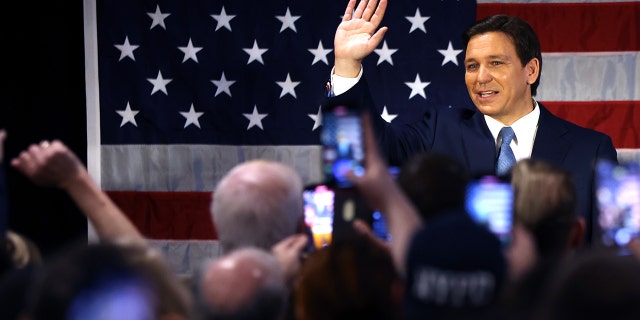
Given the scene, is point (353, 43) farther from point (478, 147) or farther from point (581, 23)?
point (581, 23)

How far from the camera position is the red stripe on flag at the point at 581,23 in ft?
13.8

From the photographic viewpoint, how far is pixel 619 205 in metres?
1.81

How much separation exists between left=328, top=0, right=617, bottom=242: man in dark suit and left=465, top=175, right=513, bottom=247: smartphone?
1.39 m

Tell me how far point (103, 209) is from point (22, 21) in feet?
8.12

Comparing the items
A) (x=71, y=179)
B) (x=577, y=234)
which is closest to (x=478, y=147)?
(x=577, y=234)

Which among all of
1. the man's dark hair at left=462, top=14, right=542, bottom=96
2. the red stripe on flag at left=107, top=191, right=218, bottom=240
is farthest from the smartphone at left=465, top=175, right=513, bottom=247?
the red stripe on flag at left=107, top=191, right=218, bottom=240

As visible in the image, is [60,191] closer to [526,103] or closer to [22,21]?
[22,21]

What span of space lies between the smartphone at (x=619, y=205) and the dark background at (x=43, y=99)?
2.86 metres

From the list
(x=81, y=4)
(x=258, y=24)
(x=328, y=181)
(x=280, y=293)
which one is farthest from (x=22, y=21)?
(x=280, y=293)

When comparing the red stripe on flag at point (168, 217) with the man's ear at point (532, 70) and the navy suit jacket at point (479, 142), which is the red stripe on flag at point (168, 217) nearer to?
the navy suit jacket at point (479, 142)

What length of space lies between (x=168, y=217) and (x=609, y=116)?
83.3 inches

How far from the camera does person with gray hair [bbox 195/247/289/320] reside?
1247 millimetres

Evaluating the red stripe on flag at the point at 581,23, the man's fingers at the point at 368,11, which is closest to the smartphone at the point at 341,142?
the man's fingers at the point at 368,11

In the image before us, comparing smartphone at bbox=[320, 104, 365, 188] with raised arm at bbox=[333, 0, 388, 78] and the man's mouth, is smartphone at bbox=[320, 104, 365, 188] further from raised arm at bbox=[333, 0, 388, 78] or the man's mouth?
the man's mouth
